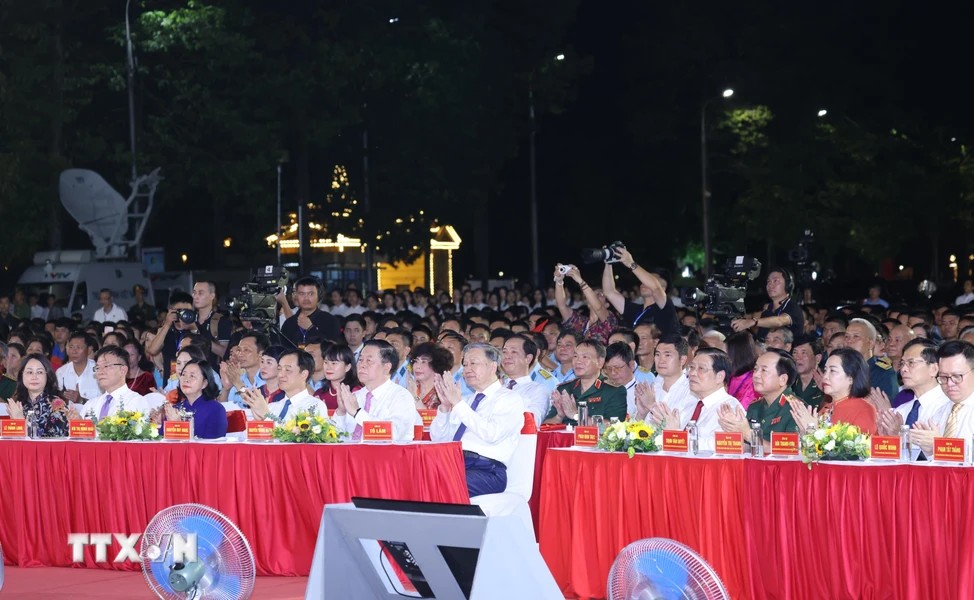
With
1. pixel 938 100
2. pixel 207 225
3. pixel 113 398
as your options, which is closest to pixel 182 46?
pixel 207 225

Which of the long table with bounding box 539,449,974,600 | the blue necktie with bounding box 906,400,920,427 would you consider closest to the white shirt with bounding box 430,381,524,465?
the long table with bounding box 539,449,974,600

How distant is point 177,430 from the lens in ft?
32.7

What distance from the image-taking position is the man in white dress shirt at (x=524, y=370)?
11414 mm

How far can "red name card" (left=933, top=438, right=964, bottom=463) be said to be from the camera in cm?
770

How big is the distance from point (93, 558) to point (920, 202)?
39531 millimetres

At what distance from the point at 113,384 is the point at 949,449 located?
593 cm

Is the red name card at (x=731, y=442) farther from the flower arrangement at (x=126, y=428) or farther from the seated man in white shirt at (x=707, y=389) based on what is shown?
the flower arrangement at (x=126, y=428)

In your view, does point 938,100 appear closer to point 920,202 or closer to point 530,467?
point 920,202

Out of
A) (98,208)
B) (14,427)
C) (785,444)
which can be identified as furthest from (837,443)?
(98,208)

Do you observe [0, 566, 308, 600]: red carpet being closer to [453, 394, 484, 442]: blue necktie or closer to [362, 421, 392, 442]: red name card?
[362, 421, 392, 442]: red name card

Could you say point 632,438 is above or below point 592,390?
below

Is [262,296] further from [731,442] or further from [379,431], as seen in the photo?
[731,442]

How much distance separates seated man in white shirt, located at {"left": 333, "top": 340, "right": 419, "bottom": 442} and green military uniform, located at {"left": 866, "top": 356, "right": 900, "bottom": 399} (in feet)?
12.5

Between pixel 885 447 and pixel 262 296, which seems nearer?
pixel 885 447
